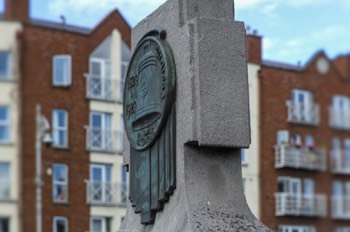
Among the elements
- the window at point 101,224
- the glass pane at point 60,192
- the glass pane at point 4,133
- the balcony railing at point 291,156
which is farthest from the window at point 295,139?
the glass pane at point 4,133

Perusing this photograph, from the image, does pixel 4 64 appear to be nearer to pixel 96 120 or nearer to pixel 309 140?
pixel 96 120

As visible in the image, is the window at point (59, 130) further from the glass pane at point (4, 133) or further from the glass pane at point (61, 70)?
the glass pane at point (4, 133)

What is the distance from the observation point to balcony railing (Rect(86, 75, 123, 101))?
32875 millimetres

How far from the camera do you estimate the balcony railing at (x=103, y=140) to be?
107ft

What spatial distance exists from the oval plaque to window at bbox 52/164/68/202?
921 inches

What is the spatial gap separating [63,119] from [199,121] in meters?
25.6

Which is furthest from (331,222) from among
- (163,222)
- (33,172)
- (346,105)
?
(163,222)

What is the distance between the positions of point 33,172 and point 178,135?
2403cm

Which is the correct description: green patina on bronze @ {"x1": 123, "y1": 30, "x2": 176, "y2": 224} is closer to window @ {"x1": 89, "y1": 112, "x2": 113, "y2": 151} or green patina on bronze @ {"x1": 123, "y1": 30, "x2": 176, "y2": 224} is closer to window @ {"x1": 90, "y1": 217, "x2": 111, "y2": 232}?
window @ {"x1": 90, "y1": 217, "x2": 111, "y2": 232}

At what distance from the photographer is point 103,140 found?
107ft

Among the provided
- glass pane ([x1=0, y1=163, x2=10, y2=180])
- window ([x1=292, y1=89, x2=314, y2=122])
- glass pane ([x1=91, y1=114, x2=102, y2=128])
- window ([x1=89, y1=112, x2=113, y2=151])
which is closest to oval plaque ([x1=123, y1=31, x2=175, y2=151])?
glass pane ([x1=0, y1=163, x2=10, y2=180])

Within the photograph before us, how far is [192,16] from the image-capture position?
7.21 meters

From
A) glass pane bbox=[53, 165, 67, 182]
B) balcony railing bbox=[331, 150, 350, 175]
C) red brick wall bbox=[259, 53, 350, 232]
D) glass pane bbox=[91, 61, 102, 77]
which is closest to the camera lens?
balcony railing bbox=[331, 150, 350, 175]

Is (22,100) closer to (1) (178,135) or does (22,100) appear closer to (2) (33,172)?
(2) (33,172)
